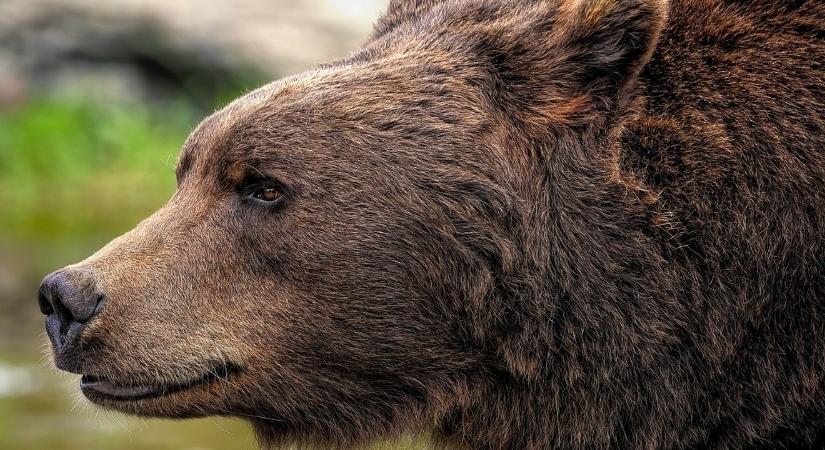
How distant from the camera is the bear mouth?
4.55 m

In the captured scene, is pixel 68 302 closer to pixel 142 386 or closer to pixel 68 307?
pixel 68 307

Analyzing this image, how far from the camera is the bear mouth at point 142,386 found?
455 centimetres

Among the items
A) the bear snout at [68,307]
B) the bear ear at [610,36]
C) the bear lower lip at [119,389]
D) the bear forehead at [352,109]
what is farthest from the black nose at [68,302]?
the bear ear at [610,36]

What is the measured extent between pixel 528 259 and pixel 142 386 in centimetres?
143

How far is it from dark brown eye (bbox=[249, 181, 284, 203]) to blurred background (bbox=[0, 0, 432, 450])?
529 cm

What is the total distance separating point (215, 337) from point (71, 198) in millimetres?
9623

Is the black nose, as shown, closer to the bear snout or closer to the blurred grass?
the bear snout

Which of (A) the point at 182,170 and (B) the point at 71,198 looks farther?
(B) the point at 71,198

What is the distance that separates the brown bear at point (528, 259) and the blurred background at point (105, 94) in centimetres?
518

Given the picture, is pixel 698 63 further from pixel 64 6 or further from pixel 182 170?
pixel 64 6

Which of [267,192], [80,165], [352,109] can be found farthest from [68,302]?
[80,165]

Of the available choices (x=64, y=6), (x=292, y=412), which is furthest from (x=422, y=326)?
(x=64, y=6)

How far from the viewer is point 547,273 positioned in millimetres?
4480

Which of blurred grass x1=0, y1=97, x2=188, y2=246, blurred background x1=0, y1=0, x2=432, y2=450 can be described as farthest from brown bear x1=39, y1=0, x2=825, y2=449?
blurred grass x1=0, y1=97, x2=188, y2=246
